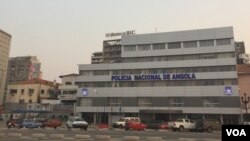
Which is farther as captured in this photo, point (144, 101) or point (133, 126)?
point (144, 101)

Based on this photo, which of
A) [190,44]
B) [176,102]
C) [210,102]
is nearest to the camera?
[210,102]

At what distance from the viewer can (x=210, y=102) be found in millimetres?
57219

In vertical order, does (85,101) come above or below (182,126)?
above

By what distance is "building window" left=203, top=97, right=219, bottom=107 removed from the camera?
56.8 metres

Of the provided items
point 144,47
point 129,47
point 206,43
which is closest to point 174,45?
point 206,43

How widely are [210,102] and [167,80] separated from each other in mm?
10293

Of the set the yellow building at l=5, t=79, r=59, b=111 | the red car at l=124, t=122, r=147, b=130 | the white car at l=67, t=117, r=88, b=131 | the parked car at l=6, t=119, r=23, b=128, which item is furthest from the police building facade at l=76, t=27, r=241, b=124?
the parked car at l=6, t=119, r=23, b=128

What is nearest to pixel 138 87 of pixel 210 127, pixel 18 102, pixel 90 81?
pixel 90 81

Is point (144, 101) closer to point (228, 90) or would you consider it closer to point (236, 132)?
point (228, 90)

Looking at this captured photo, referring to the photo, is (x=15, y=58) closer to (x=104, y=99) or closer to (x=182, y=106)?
(x=104, y=99)

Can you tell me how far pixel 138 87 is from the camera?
63.2m

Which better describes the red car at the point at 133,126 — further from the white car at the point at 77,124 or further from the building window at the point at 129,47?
the building window at the point at 129,47

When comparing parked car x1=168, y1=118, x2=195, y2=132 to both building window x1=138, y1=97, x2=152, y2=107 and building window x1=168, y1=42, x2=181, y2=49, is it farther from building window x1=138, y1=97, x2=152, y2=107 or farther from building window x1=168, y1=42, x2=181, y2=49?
building window x1=168, y1=42, x2=181, y2=49

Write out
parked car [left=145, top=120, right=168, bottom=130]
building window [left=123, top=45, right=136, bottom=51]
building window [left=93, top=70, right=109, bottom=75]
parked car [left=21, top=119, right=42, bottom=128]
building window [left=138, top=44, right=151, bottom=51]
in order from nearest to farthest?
parked car [left=21, top=119, right=42, bottom=128] → parked car [left=145, top=120, right=168, bottom=130] → building window [left=138, top=44, right=151, bottom=51] → building window [left=93, top=70, right=109, bottom=75] → building window [left=123, top=45, right=136, bottom=51]
